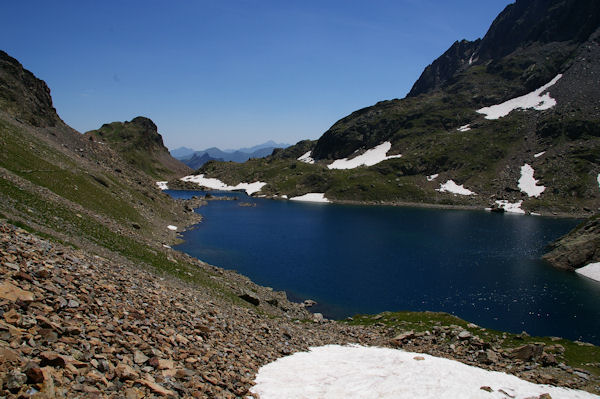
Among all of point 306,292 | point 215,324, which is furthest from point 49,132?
point 215,324

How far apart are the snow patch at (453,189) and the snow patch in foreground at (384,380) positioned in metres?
179

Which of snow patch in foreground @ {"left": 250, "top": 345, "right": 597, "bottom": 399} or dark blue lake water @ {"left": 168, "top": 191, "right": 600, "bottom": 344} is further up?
snow patch in foreground @ {"left": 250, "top": 345, "right": 597, "bottom": 399}

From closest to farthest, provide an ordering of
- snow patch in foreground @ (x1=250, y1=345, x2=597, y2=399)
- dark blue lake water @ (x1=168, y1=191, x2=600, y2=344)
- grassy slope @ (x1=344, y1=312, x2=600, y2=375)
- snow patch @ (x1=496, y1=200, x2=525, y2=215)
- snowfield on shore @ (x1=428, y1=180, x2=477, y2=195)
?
snow patch in foreground @ (x1=250, y1=345, x2=597, y2=399), grassy slope @ (x1=344, y1=312, x2=600, y2=375), dark blue lake water @ (x1=168, y1=191, x2=600, y2=344), snow patch @ (x1=496, y1=200, x2=525, y2=215), snowfield on shore @ (x1=428, y1=180, x2=477, y2=195)

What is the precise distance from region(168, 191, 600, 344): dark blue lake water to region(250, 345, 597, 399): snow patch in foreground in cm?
2386

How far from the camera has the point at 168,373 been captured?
13.1 m

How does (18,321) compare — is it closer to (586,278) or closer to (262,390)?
(262,390)

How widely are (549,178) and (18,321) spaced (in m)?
206

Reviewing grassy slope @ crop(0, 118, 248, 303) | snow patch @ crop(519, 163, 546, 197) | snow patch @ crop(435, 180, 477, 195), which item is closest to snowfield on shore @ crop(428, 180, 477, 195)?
snow patch @ crop(435, 180, 477, 195)

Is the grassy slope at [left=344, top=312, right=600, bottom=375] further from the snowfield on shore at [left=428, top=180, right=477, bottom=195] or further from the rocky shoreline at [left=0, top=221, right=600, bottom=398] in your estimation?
the snowfield on shore at [left=428, top=180, right=477, bottom=195]

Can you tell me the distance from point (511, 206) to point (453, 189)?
34.1 meters

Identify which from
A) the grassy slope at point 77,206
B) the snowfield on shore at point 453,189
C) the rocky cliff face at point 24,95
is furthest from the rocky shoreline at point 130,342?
the snowfield on shore at point 453,189

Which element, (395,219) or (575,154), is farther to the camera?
(575,154)

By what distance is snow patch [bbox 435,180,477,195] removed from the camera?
185 meters

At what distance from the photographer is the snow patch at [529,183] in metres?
167
